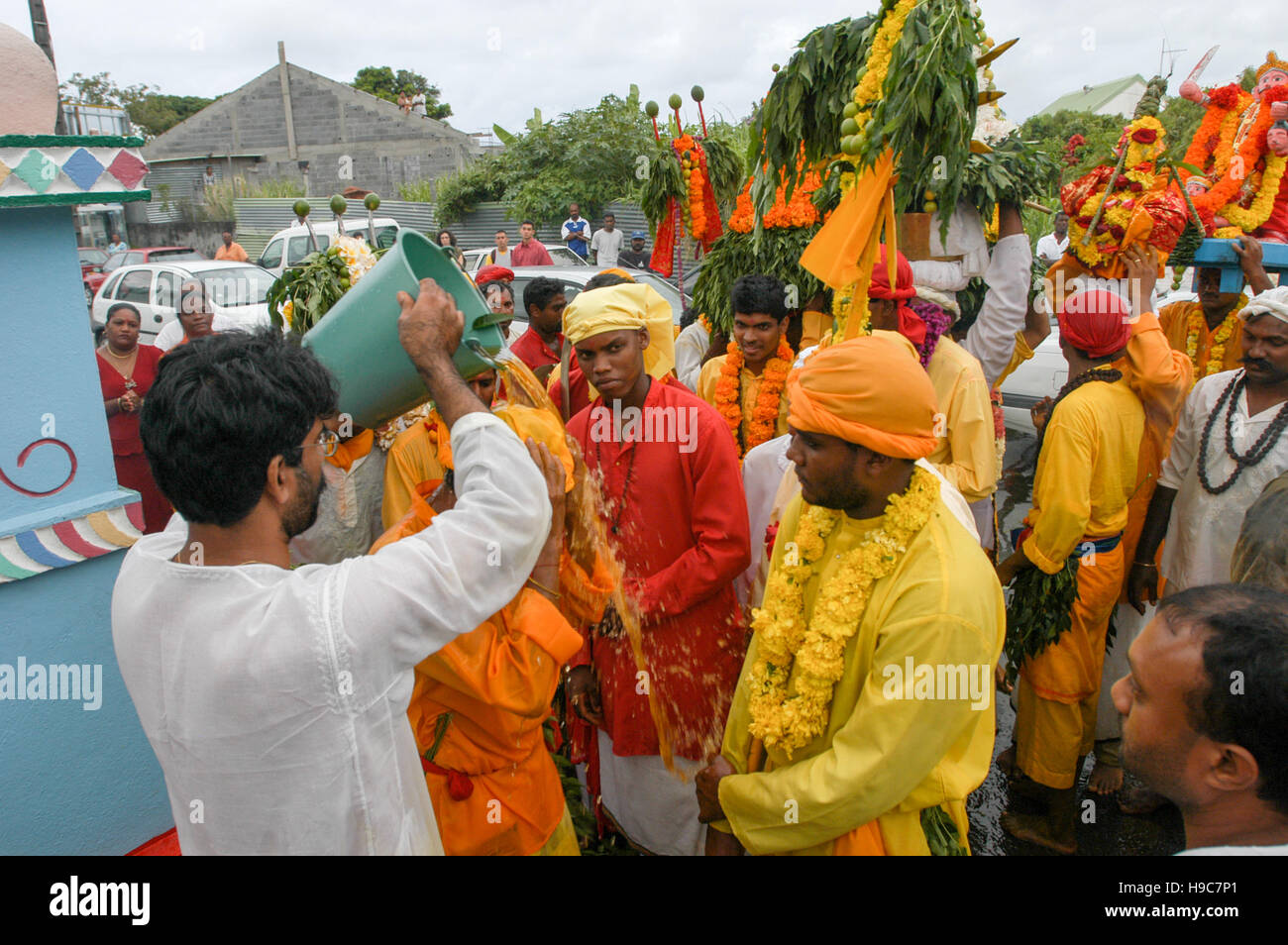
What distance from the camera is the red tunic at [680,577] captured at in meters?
3.12

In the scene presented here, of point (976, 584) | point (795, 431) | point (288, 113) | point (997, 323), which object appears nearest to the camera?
point (976, 584)

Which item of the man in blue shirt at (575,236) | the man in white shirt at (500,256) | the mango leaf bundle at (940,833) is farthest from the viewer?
the man in blue shirt at (575,236)

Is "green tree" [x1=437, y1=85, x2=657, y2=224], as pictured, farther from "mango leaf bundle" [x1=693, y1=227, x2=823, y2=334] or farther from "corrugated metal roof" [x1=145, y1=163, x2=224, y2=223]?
"corrugated metal roof" [x1=145, y1=163, x2=224, y2=223]

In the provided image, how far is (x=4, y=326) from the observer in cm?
270

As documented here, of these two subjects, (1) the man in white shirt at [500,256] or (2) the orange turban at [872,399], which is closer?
(2) the orange turban at [872,399]

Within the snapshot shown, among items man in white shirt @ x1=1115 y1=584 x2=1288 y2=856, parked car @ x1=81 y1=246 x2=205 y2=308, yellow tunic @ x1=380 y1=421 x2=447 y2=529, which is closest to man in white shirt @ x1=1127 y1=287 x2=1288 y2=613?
man in white shirt @ x1=1115 y1=584 x2=1288 y2=856

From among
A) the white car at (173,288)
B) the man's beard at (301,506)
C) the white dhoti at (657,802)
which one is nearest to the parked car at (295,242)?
the white car at (173,288)

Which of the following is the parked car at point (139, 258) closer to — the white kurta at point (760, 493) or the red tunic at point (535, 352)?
the red tunic at point (535, 352)

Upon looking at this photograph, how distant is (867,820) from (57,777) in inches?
106

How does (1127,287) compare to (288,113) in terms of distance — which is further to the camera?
(288,113)

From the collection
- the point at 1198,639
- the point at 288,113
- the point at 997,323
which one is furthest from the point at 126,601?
the point at 288,113

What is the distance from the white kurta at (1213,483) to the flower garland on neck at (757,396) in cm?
178

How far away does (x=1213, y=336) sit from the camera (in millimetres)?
5188

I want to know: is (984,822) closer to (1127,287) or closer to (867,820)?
(867,820)
